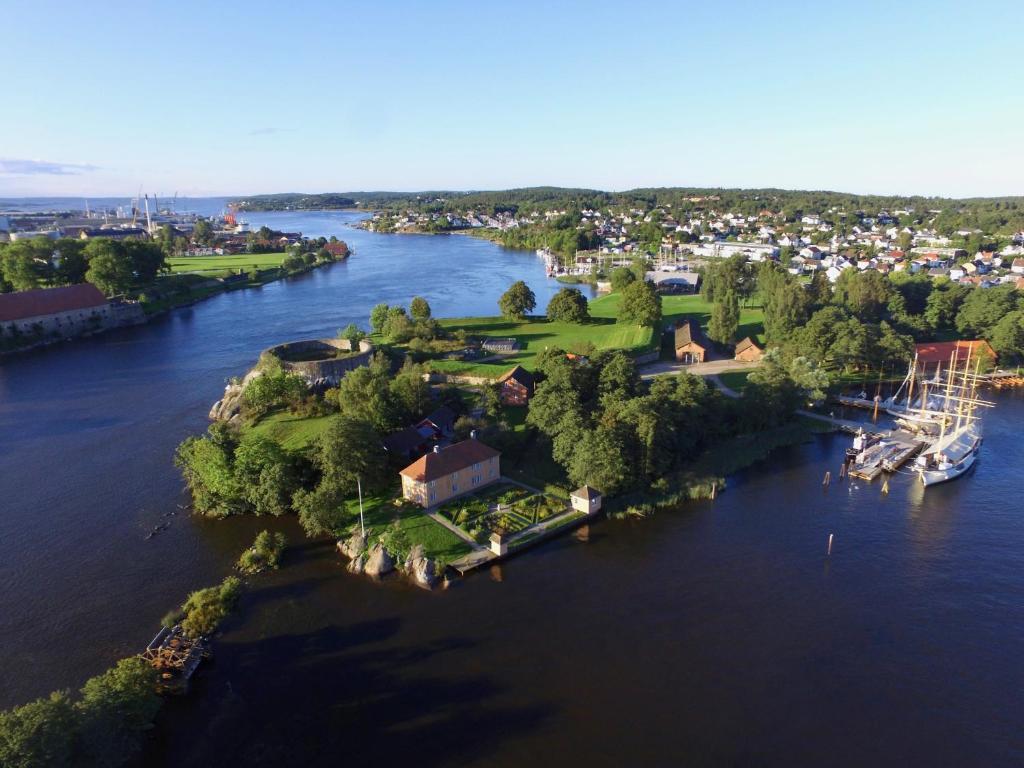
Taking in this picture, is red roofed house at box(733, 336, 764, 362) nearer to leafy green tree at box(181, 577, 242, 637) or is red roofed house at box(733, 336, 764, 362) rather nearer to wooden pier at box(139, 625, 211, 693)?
leafy green tree at box(181, 577, 242, 637)

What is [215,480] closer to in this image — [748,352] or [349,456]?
[349,456]

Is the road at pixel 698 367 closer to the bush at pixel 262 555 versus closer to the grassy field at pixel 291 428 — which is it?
the grassy field at pixel 291 428

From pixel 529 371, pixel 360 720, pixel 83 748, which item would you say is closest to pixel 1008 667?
pixel 360 720

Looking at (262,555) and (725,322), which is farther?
(725,322)

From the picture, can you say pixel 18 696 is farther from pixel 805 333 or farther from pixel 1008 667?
pixel 805 333

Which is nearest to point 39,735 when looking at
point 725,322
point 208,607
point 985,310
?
point 208,607

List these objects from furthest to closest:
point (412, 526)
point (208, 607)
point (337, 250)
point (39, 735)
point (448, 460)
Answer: point (337, 250) → point (448, 460) → point (412, 526) → point (208, 607) → point (39, 735)
